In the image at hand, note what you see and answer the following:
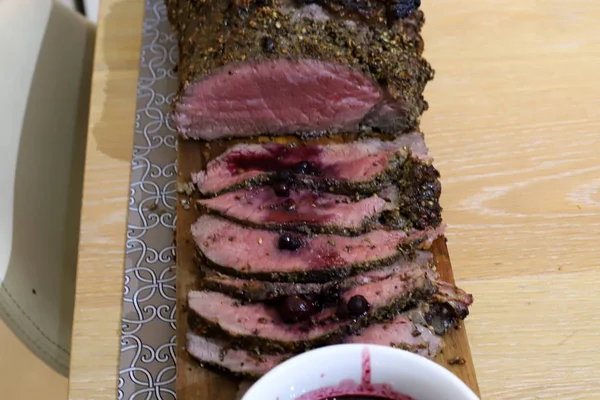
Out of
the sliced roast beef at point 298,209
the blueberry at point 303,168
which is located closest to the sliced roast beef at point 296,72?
the blueberry at point 303,168

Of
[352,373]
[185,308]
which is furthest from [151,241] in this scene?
[352,373]

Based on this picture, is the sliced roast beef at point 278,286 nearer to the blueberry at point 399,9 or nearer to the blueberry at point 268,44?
the blueberry at point 268,44

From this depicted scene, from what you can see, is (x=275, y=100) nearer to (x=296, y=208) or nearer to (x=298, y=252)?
(x=296, y=208)

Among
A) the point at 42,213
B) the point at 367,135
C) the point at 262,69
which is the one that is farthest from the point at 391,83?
the point at 42,213

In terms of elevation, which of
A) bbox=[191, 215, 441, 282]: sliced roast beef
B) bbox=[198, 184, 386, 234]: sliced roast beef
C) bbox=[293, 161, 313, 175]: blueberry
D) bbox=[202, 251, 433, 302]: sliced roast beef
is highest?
bbox=[293, 161, 313, 175]: blueberry

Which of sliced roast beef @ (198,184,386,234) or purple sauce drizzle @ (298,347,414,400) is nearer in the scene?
purple sauce drizzle @ (298,347,414,400)

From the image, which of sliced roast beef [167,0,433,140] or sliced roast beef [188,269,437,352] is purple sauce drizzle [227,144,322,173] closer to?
sliced roast beef [167,0,433,140]

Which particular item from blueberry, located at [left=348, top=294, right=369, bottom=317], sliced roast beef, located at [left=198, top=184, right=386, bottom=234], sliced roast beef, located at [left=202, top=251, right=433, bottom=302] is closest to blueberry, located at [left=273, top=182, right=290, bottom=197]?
sliced roast beef, located at [left=198, top=184, right=386, bottom=234]
